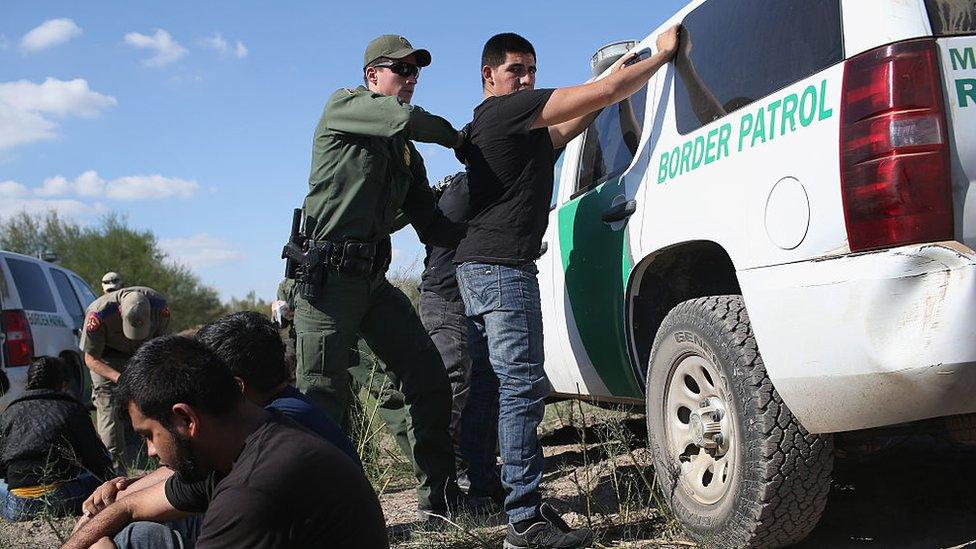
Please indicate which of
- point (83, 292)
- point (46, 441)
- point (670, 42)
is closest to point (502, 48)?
point (670, 42)

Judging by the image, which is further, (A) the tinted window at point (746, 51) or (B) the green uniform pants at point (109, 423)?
(B) the green uniform pants at point (109, 423)

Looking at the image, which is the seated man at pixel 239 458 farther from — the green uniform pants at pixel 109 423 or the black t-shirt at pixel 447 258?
the green uniform pants at pixel 109 423

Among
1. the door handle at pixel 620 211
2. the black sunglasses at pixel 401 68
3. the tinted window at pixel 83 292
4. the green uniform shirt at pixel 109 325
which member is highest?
the black sunglasses at pixel 401 68

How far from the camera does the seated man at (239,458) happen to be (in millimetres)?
1958

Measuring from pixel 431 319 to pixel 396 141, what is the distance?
117cm

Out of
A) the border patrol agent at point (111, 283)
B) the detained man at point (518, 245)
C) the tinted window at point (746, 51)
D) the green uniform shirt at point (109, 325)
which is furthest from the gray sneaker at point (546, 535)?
the border patrol agent at point (111, 283)

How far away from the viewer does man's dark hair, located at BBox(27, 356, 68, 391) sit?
540cm

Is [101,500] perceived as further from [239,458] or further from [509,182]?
[509,182]

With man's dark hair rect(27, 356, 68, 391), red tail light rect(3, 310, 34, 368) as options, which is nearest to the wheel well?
man's dark hair rect(27, 356, 68, 391)

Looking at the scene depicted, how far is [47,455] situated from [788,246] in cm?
408

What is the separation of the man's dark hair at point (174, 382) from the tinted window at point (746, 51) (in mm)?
1768

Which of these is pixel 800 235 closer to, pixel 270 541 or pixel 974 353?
pixel 974 353

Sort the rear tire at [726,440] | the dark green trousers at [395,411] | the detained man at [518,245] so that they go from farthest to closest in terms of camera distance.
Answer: the dark green trousers at [395,411] < the detained man at [518,245] < the rear tire at [726,440]

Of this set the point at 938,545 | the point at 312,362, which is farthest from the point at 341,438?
the point at 938,545
